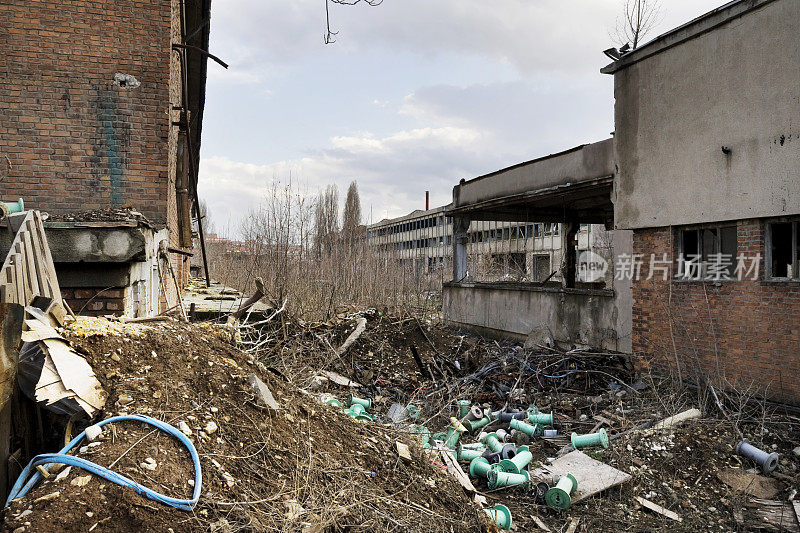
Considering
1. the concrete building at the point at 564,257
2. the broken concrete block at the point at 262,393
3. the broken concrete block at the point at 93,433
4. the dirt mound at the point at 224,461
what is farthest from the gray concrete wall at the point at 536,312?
the broken concrete block at the point at 93,433

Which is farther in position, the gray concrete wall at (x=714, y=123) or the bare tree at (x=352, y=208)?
the bare tree at (x=352, y=208)

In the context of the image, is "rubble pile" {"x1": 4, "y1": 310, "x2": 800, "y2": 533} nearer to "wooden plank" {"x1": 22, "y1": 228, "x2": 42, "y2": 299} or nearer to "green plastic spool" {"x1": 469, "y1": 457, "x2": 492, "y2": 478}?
"green plastic spool" {"x1": 469, "y1": 457, "x2": 492, "y2": 478}

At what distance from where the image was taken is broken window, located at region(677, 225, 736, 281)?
27.7ft

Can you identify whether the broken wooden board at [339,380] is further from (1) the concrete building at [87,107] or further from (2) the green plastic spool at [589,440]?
(2) the green plastic spool at [589,440]

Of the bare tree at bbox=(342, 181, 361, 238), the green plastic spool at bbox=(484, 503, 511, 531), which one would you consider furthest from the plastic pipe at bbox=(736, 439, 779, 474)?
the bare tree at bbox=(342, 181, 361, 238)

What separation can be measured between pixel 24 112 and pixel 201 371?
5376 mm

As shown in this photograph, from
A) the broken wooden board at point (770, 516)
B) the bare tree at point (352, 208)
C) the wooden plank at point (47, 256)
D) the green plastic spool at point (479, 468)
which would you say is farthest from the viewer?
the bare tree at point (352, 208)

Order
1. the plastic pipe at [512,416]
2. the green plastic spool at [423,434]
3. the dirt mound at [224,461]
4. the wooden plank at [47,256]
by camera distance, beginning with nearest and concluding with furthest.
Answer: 1. the dirt mound at [224,461]
2. the wooden plank at [47,256]
3. the green plastic spool at [423,434]
4. the plastic pipe at [512,416]

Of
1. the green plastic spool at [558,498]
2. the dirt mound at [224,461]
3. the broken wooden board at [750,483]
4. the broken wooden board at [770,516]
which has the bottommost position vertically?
the broken wooden board at [770,516]

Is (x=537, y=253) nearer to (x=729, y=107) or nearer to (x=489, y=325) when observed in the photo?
(x=489, y=325)

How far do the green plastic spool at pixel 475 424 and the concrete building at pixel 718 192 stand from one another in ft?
11.5

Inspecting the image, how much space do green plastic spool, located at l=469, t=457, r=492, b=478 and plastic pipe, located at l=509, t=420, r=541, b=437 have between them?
5.39 feet

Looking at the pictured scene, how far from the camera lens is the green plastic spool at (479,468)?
5.93 meters

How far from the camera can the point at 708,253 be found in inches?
347
